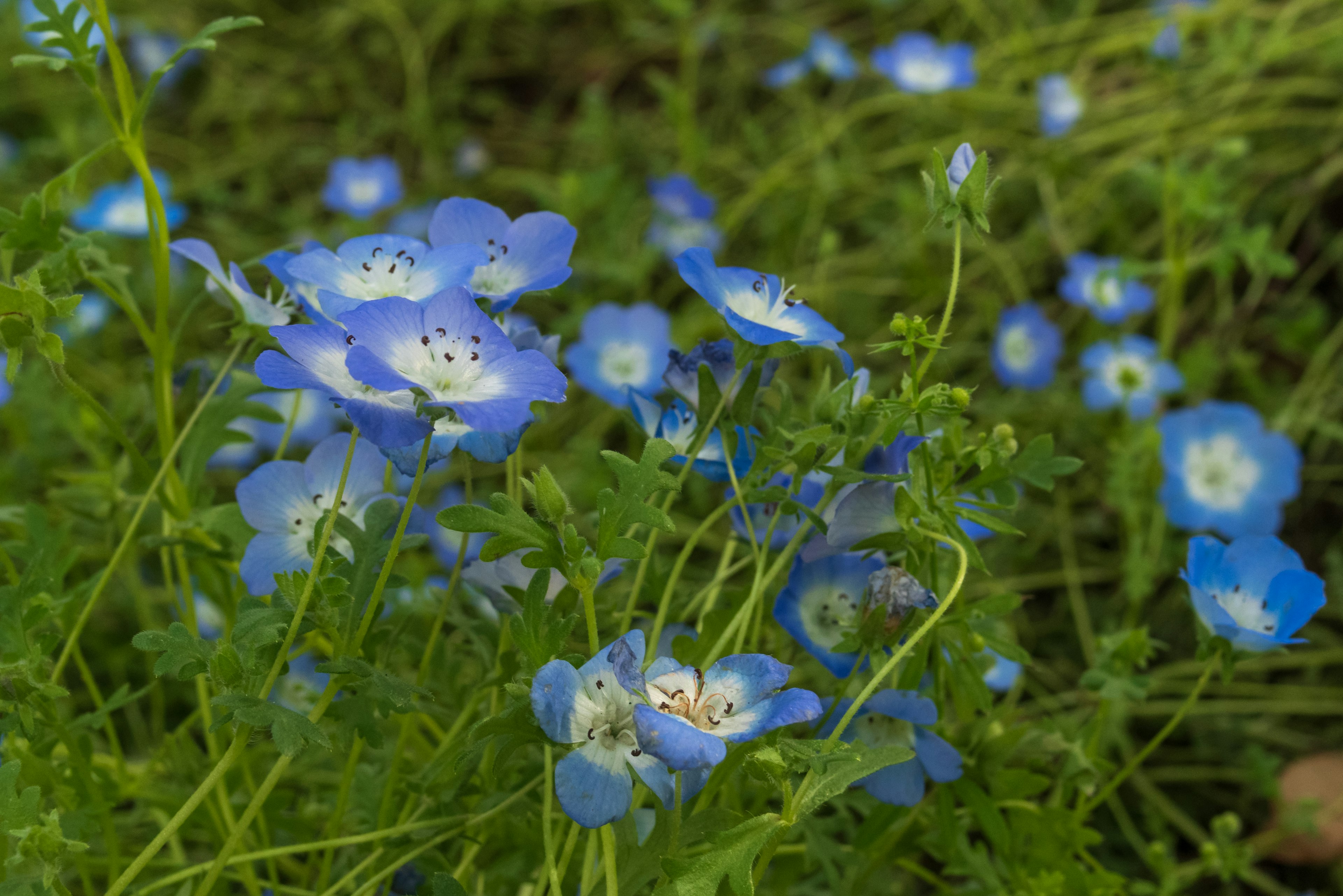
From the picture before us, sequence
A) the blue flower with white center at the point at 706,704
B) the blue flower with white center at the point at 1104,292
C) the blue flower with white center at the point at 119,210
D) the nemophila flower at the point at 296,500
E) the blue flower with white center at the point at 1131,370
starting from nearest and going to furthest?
the blue flower with white center at the point at 706,704 < the nemophila flower at the point at 296,500 < the blue flower with white center at the point at 1131,370 < the blue flower with white center at the point at 1104,292 < the blue flower with white center at the point at 119,210

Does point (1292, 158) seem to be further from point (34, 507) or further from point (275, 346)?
point (34, 507)

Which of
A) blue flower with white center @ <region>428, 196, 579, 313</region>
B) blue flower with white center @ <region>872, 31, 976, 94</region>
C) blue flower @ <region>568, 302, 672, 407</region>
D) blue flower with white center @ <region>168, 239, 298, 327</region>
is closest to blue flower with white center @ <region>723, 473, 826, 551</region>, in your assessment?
blue flower with white center @ <region>428, 196, 579, 313</region>

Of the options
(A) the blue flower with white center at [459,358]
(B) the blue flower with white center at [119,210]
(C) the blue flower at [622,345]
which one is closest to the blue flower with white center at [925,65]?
(C) the blue flower at [622,345]

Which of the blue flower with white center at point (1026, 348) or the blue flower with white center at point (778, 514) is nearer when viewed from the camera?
the blue flower with white center at point (778, 514)

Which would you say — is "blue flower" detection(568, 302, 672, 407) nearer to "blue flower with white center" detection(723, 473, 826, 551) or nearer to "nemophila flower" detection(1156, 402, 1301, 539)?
"blue flower with white center" detection(723, 473, 826, 551)

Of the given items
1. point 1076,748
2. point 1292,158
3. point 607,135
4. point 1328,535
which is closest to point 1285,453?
point 1328,535

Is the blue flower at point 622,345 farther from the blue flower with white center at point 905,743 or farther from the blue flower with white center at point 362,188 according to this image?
the blue flower with white center at point 905,743

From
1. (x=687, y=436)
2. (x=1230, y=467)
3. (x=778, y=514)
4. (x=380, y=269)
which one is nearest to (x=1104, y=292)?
(x=1230, y=467)
